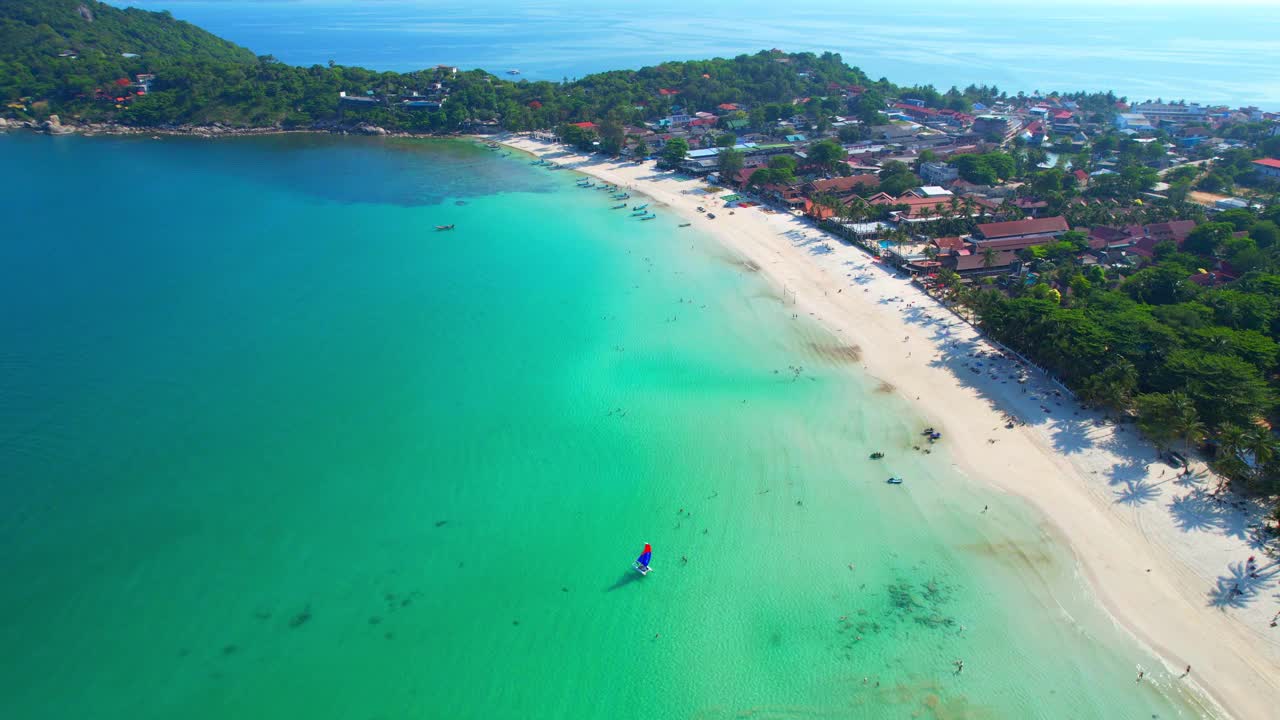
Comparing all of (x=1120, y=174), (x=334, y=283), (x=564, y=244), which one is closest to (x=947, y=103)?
(x=1120, y=174)

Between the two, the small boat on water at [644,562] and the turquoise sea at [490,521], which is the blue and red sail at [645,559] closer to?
the small boat on water at [644,562]

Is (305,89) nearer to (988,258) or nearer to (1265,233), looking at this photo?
(988,258)

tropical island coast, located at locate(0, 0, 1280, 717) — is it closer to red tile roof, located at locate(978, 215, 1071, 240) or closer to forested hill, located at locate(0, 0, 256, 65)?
red tile roof, located at locate(978, 215, 1071, 240)

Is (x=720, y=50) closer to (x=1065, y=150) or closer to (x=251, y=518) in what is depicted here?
(x=1065, y=150)

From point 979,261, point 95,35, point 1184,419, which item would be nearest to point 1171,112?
point 979,261

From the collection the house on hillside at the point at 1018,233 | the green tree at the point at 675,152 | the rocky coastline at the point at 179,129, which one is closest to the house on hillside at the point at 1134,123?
the house on hillside at the point at 1018,233

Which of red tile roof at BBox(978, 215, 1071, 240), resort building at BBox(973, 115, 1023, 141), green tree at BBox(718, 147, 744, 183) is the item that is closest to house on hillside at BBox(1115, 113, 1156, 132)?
resort building at BBox(973, 115, 1023, 141)
